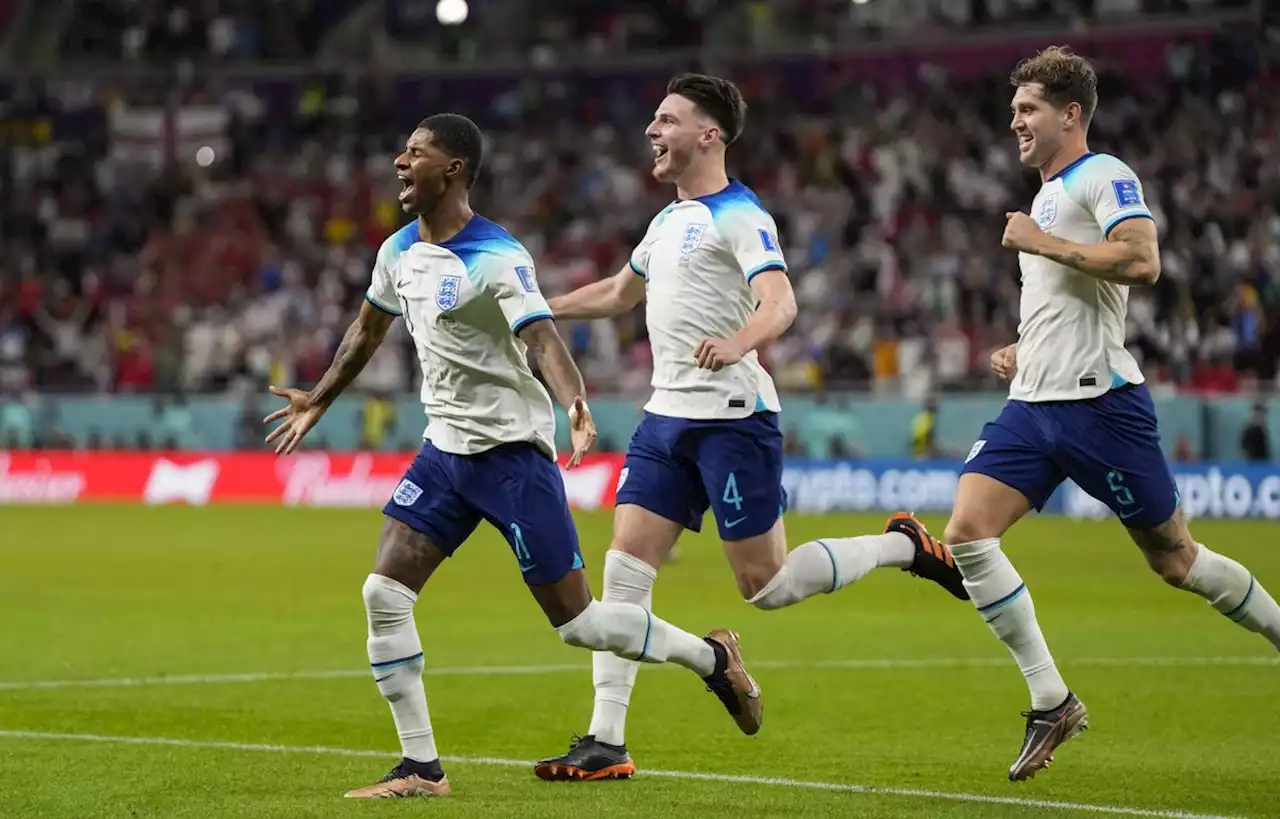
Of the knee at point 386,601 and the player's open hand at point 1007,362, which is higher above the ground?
the player's open hand at point 1007,362

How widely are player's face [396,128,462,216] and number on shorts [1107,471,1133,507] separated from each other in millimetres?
2852

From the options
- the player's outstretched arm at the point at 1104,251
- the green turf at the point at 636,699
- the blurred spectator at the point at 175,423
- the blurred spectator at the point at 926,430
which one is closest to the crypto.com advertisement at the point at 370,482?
the blurred spectator at the point at 175,423

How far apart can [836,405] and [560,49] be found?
1407 cm

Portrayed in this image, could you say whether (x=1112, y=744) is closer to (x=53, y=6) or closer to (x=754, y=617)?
(x=754, y=617)

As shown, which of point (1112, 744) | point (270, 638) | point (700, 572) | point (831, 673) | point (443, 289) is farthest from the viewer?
point (700, 572)

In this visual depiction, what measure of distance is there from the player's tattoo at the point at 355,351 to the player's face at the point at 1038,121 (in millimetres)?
2685

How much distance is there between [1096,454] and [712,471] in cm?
153

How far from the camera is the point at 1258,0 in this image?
31.0 metres

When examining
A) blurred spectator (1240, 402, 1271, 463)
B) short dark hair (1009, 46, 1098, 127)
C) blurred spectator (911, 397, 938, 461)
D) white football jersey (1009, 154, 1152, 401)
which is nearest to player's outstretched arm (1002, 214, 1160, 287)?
white football jersey (1009, 154, 1152, 401)

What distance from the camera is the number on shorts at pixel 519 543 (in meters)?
7.30

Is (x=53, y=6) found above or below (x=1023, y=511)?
above

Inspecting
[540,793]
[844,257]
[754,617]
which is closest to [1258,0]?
[844,257]

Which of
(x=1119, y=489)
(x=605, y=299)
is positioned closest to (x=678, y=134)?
(x=605, y=299)

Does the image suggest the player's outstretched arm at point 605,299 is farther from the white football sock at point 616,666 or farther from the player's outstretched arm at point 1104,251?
the player's outstretched arm at point 1104,251
